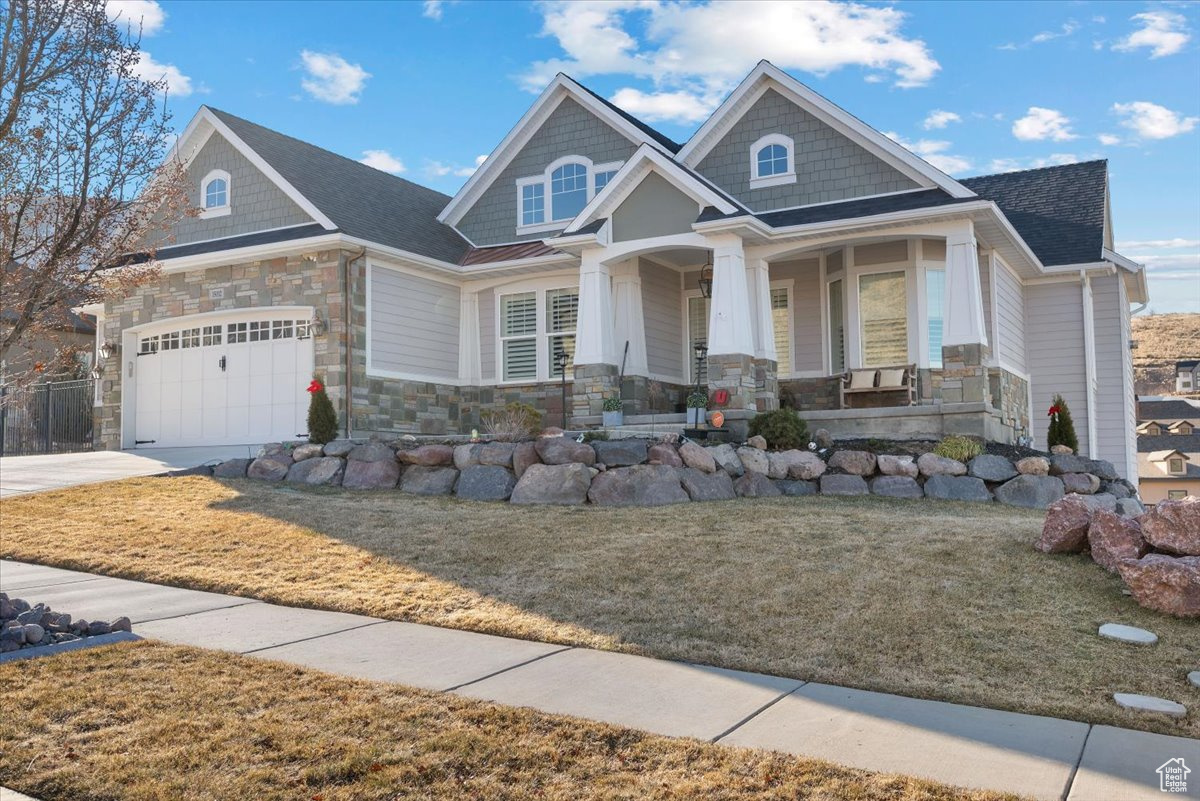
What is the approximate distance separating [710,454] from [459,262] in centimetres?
763

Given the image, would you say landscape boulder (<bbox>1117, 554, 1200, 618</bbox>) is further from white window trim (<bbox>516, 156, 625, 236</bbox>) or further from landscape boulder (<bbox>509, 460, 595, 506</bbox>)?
white window trim (<bbox>516, 156, 625, 236</bbox>)

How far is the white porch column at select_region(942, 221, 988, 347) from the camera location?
13922 mm

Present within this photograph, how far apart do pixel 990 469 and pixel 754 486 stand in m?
2.99

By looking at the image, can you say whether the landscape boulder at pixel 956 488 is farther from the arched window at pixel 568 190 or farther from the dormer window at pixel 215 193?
the dormer window at pixel 215 193

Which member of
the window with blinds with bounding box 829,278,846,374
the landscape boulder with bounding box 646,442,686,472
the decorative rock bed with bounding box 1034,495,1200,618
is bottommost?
the decorative rock bed with bounding box 1034,495,1200,618

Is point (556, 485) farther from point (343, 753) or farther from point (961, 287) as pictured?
point (343, 753)

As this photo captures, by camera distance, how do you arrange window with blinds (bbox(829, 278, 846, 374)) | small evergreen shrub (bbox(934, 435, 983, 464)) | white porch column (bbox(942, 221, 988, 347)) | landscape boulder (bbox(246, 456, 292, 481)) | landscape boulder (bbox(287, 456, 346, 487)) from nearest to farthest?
small evergreen shrub (bbox(934, 435, 983, 464)) < landscape boulder (bbox(287, 456, 346, 487)) < landscape boulder (bbox(246, 456, 292, 481)) < white porch column (bbox(942, 221, 988, 347)) < window with blinds (bbox(829, 278, 846, 374))

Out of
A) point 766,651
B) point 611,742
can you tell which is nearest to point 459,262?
point 766,651

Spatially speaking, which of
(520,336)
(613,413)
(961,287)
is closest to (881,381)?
(961,287)

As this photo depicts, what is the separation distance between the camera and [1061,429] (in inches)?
591

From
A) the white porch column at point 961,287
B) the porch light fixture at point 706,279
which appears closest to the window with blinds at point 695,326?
the porch light fixture at point 706,279

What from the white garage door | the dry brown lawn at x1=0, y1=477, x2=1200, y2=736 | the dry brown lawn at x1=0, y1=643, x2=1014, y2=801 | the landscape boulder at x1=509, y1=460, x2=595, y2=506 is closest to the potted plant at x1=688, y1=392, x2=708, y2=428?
the dry brown lawn at x1=0, y1=477, x2=1200, y2=736

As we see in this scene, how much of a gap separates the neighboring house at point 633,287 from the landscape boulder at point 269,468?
1.87 m

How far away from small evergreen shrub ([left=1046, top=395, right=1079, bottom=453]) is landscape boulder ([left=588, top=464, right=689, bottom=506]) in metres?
6.71
